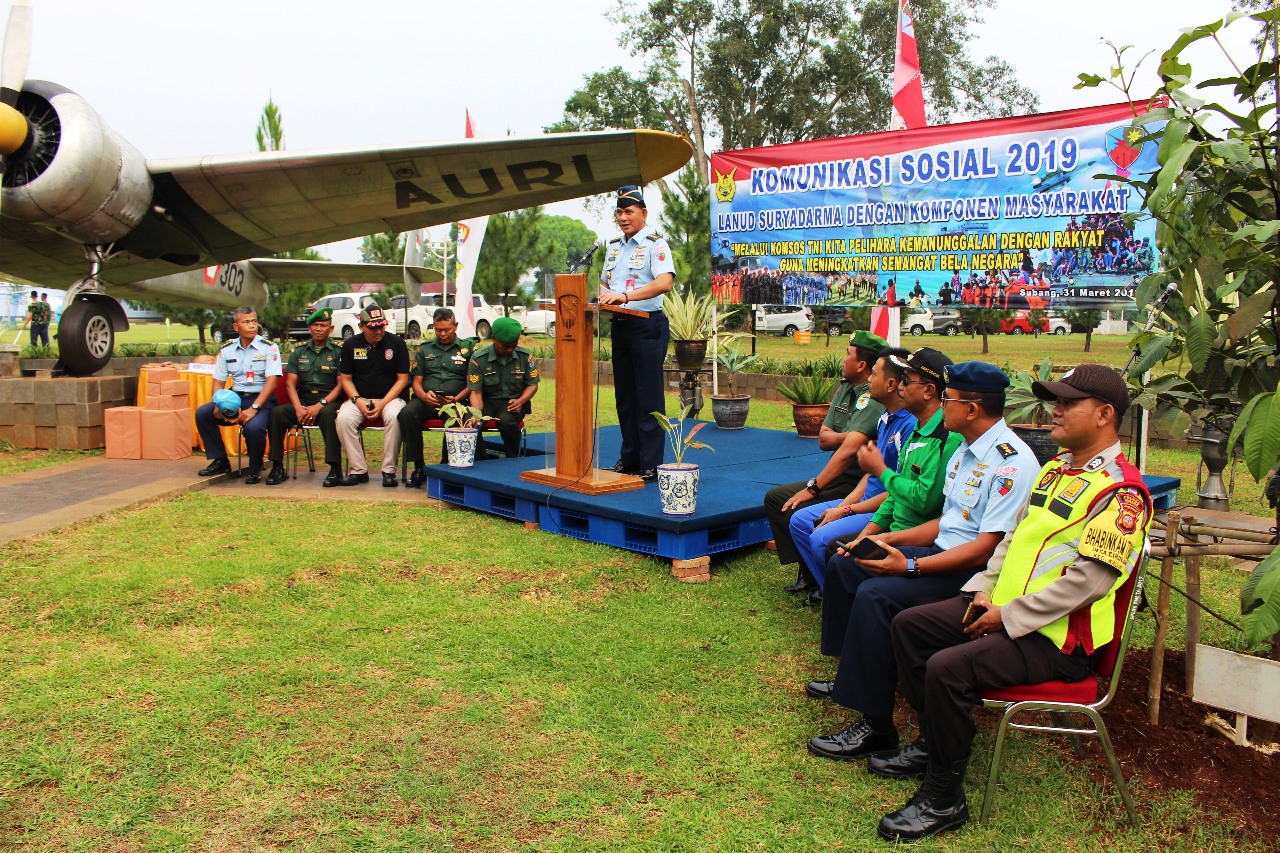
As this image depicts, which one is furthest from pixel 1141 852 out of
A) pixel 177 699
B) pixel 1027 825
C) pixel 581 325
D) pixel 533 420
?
pixel 533 420

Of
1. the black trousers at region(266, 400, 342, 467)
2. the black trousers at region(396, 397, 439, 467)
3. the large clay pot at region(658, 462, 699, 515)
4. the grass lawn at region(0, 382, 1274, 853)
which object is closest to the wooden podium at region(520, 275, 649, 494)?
the grass lawn at region(0, 382, 1274, 853)

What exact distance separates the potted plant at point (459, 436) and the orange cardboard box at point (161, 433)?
3386 mm

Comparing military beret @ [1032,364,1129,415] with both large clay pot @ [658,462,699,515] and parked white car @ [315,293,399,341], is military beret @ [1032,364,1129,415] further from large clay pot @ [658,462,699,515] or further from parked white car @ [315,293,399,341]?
parked white car @ [315,293,399,341]

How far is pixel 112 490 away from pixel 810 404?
18.2 ft

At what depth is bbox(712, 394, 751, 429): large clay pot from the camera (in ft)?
27.8

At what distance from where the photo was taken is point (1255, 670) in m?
2.63

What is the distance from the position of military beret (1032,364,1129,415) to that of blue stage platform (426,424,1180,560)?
2447 millimetres

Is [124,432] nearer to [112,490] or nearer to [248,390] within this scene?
[112,490]

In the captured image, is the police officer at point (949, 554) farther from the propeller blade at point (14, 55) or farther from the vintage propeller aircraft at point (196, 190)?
the propeller blade at point (14, 55)

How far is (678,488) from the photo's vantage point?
4.73 metres

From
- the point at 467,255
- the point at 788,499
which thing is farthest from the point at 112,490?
the point at 467,255

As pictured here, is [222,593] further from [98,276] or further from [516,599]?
[98,276]

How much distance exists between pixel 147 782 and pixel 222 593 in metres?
1.90

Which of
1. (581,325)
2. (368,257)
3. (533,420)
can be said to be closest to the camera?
(581,325)
